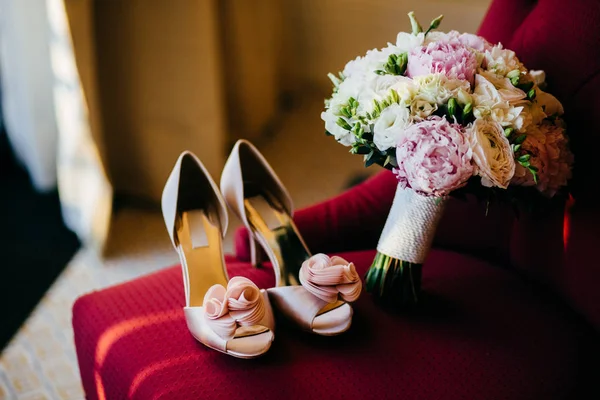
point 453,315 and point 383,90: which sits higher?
point 383,90

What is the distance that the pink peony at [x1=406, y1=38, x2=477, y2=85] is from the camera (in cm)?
83

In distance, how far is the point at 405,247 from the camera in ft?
3.10

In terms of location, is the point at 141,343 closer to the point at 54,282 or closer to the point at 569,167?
the point at 569,167

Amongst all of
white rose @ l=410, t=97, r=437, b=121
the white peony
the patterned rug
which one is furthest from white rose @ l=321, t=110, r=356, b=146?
the patterned rug

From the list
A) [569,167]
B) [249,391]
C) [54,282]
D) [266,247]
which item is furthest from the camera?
[54,282]

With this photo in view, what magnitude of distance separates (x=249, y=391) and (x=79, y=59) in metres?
1.01

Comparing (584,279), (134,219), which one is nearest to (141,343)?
(584,279)

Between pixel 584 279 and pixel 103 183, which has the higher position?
pixel 584 279

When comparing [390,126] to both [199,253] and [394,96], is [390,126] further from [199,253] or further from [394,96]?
[199,253]

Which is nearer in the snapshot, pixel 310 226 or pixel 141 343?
pixel 141 343

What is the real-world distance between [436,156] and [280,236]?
397mm

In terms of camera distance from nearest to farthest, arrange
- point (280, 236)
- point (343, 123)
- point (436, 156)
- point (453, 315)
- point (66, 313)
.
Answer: point (436, 156) < point (343, 123) < point (453, 315) < point (280, 236) < point (66, 313)

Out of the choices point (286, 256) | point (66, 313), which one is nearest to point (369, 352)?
point (286, 256)

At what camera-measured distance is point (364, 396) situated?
2.73 feet
